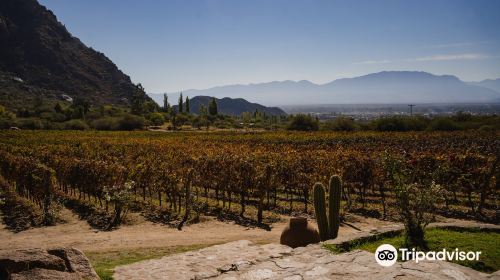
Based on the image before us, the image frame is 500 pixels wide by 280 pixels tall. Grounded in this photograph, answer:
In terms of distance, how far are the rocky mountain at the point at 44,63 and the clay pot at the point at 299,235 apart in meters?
140


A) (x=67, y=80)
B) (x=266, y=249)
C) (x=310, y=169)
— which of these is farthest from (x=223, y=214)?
(x=67, y=80)

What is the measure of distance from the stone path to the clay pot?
34.3 inches

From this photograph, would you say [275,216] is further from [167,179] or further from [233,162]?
[167,179]

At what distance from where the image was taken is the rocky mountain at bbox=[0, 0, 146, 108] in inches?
5733

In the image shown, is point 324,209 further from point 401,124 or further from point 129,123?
point 129,123

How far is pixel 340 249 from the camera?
829 centimetres

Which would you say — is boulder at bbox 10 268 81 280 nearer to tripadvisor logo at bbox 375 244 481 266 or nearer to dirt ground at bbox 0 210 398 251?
tripadvisor logo at bbox 375 244 481 266

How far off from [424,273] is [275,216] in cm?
1266

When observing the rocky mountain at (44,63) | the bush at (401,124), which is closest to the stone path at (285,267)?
the bush at (401,124)

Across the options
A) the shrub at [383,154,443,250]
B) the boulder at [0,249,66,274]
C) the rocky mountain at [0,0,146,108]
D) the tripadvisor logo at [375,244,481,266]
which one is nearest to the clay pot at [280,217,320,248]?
the shrub at [383,154,443,250]

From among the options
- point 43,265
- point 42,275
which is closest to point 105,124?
point 43,265

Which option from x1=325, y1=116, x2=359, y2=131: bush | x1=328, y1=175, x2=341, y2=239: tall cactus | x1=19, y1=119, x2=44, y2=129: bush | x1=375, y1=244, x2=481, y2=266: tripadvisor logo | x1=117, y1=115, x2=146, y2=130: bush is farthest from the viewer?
x1=117, y1=115, x2=146, y2=130: bush

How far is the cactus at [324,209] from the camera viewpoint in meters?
11.6

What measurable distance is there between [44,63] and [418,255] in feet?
562
